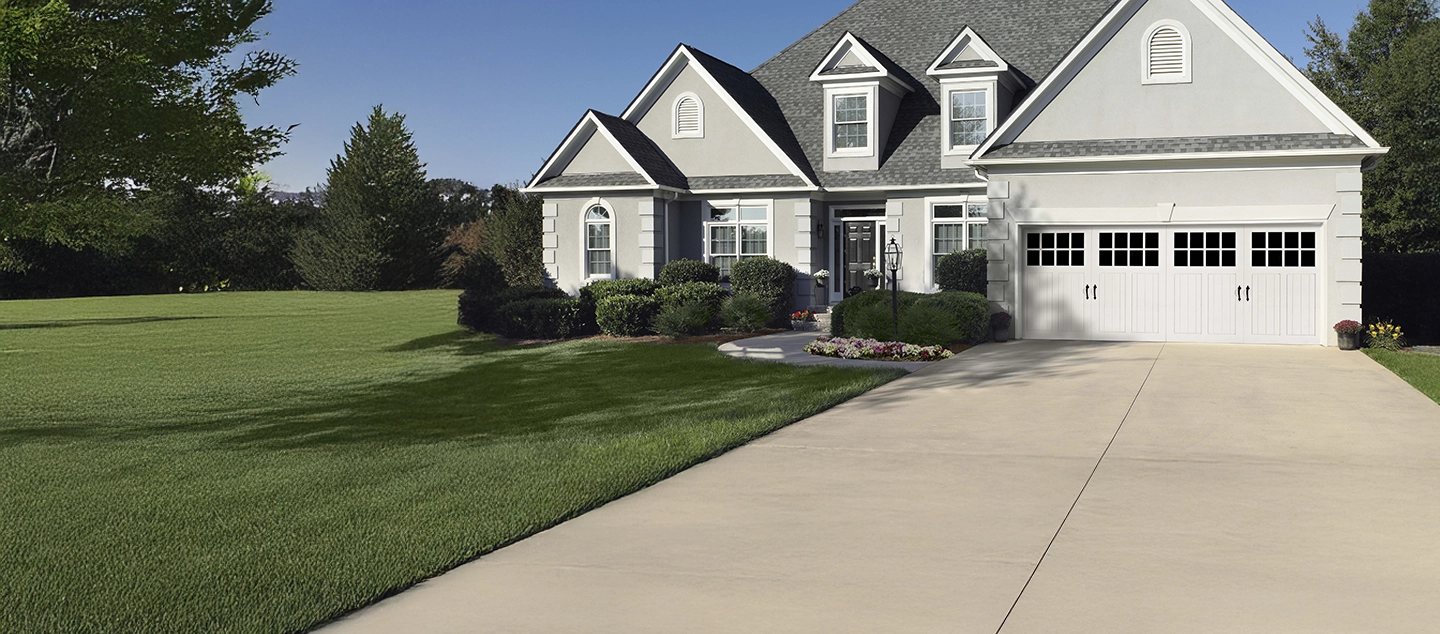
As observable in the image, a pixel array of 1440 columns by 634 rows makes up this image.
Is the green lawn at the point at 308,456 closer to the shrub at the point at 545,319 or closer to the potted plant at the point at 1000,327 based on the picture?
the shrub at the point at 545,319

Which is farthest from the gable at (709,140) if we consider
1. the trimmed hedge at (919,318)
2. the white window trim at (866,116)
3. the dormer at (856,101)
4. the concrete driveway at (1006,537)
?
the concrete driveway at (1006,537)

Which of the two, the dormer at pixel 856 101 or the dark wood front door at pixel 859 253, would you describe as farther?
the dark wood front door at pixel 859 253

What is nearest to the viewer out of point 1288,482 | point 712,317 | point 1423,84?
point 1288,482

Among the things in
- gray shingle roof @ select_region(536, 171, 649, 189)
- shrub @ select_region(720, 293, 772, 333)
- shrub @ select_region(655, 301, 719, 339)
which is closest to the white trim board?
shrub @ select_region(720, 293, 772, 333)

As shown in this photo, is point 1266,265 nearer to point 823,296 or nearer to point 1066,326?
point 1066,326

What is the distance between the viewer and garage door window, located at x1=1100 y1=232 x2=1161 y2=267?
20297 mm

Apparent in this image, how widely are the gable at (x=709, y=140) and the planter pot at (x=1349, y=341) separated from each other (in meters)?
11.4

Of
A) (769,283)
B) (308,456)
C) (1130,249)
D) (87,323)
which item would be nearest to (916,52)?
(769,283)

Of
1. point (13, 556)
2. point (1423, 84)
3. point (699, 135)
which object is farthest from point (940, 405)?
point (1423, 84)

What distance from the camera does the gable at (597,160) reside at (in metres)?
25.5

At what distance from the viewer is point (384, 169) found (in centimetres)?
4384

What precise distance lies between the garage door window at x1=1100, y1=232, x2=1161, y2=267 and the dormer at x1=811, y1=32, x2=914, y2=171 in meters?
6.42

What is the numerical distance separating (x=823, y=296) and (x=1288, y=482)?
1766 cm

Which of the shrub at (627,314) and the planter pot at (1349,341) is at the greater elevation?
the shrub at (627,314)
